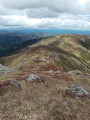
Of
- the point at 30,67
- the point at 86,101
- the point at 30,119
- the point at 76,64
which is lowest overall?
the point at 76,64

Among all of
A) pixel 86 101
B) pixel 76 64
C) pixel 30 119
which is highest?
pixel 30 119

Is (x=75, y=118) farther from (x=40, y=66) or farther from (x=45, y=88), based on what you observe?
(x=40, y=66)

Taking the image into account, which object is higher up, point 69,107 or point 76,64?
point 69,107

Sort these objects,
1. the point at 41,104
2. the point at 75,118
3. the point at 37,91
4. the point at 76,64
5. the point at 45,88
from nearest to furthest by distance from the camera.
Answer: the point at 75,118, the point at 41,104, the point at 37,91, the point at 45,88, the point at 76,64

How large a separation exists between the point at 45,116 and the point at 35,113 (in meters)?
1.30

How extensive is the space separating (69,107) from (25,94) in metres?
7.34

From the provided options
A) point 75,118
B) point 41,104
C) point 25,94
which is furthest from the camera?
point 25,94

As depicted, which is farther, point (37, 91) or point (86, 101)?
point (37, 91)

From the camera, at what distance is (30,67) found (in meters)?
55.0

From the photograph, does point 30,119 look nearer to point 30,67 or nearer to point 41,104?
point 41,104

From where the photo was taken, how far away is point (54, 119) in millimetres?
14406

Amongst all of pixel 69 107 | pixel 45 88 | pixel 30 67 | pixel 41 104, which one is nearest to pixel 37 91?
pixel 45 88

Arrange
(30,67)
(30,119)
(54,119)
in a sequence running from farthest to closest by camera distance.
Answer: (30,67) → (54,119) → (30,119)

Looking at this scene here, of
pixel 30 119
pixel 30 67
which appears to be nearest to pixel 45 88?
pixel 30 119
